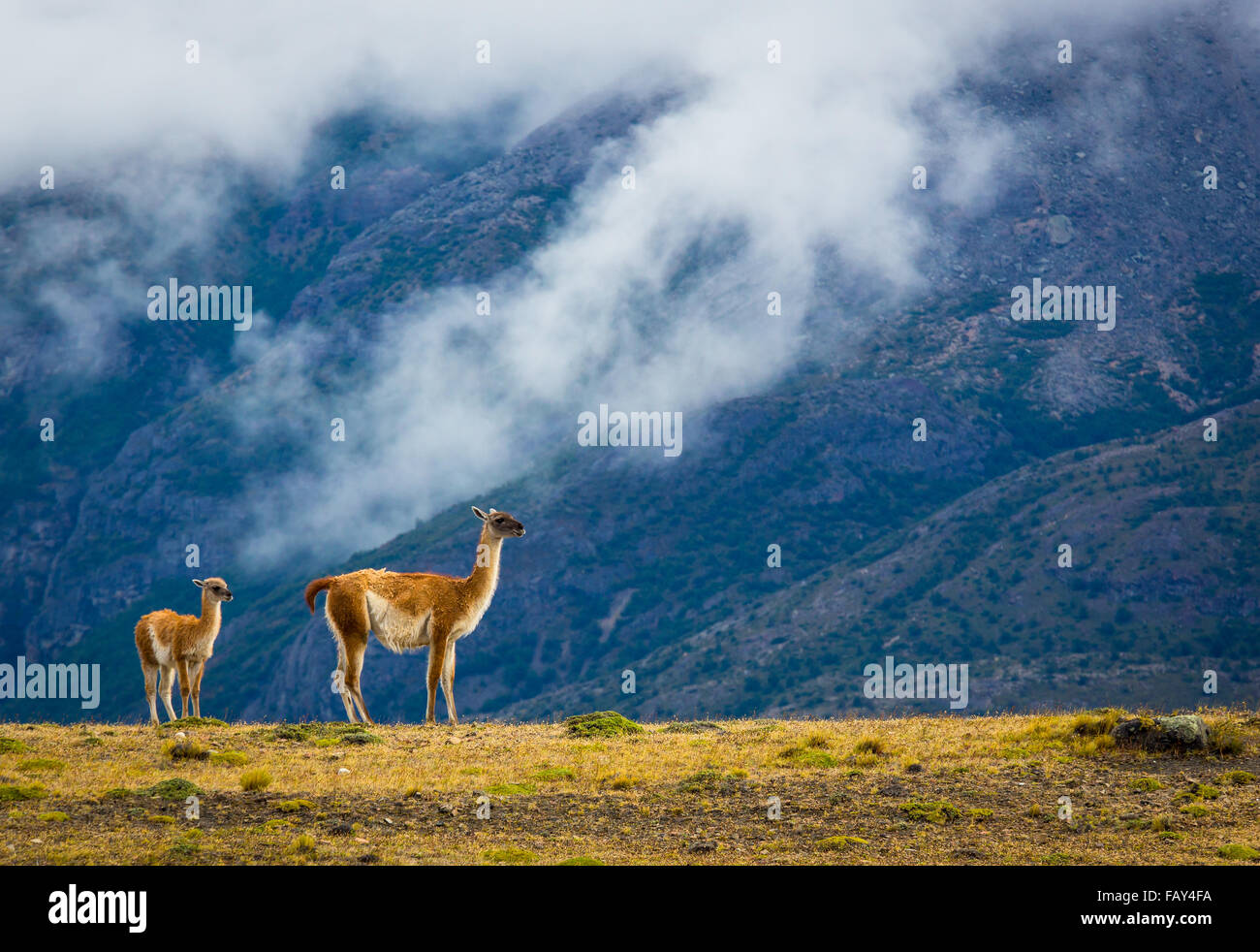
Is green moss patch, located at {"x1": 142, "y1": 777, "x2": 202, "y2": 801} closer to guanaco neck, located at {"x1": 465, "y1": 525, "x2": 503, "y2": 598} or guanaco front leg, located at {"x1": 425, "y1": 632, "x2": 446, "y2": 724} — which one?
guanaco front leg, located at {"x1": 425, "y1": 632, "x2": 446, "y2": 724}

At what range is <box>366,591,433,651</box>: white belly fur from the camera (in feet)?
87.9

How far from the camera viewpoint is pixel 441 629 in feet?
89.0

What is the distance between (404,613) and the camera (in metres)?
27.0

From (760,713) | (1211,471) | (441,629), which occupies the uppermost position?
(1211,471)

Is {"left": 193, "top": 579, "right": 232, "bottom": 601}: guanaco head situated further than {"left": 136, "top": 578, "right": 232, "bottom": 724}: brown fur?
Yes

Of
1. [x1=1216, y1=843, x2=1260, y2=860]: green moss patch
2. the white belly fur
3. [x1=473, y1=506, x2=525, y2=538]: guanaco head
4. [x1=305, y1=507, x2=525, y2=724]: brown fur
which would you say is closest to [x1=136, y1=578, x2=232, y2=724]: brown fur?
[x1=305, y1=507, x2=525, y2=724]: brown fur

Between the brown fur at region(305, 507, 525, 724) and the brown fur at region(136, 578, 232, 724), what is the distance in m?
3.00

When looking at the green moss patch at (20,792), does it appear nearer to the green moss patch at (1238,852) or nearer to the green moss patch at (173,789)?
the green moss patch at (173,789)

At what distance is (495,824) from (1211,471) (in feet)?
597

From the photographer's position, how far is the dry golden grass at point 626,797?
1731cm

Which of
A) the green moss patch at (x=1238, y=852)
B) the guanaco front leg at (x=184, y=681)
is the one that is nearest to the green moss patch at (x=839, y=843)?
the green moss patch at (x=1238, y=852)

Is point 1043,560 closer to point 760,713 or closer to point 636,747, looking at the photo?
point 760,713

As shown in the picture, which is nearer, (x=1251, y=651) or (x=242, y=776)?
(x=242, y=776)
